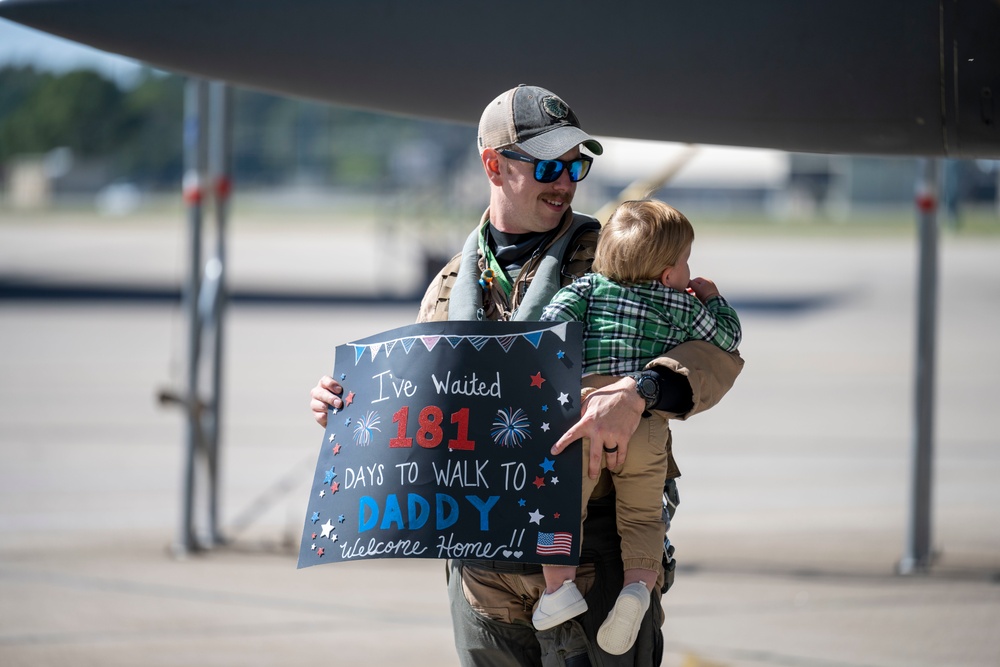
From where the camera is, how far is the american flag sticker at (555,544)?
8.20 feet

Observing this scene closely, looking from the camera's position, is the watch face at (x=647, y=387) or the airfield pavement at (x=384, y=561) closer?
the watch face at (x=647, y=387)

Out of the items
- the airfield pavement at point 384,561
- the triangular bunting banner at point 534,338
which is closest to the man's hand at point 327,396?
the triangular bunting banner at point 534,338

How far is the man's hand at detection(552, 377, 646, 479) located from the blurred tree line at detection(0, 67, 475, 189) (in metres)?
91.0

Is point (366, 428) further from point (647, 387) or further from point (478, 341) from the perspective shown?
point (647, 387)

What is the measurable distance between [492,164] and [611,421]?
69 cm

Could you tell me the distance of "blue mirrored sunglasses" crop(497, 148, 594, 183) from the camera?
2.60 metres

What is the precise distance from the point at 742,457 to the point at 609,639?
7.21 meters

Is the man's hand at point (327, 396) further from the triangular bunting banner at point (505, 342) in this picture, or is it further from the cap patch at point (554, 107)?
the cap patch at point (554, 107)

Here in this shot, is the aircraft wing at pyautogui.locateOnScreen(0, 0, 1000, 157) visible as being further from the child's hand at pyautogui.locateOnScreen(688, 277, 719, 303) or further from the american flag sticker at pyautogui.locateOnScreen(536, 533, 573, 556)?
the american flag sticker at pyautogui.locateOnScreen(536, 533, 573, 556)

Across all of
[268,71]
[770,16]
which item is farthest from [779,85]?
[268,71]

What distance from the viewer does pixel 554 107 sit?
2.63 meters

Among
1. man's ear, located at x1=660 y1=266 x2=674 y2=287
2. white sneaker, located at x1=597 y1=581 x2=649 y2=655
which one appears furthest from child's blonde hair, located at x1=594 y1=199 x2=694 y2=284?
white sneaker, located at x1=597 y1=581 x2=649 y2=655

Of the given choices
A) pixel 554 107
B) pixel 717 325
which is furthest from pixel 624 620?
pixel 554 107

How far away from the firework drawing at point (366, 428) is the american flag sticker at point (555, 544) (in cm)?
46
